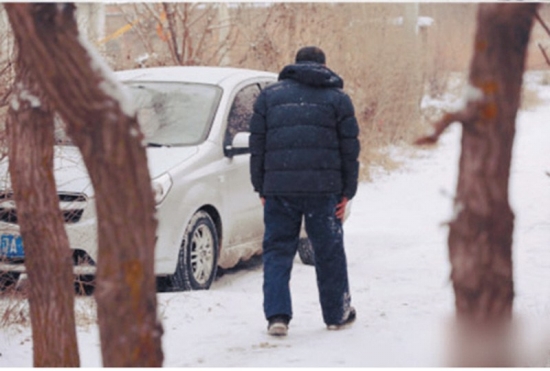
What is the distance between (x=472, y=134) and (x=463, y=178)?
122mm

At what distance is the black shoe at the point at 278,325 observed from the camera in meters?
6.73

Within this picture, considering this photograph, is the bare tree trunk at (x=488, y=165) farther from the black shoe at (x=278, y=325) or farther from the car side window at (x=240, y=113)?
the car side window at (x=240, y=113)

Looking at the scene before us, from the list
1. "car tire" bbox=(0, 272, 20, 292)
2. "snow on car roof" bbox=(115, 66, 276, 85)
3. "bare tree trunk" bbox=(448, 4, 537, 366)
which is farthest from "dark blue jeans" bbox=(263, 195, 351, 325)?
"bare tree trunk" bbox=(448, 4, 537, 366)

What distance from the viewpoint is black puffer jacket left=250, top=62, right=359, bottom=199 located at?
6.63 meters

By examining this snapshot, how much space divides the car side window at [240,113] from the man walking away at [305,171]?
6.04ft

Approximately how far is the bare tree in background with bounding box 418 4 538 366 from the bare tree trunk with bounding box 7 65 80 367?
200 cm

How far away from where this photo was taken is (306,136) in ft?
21.7

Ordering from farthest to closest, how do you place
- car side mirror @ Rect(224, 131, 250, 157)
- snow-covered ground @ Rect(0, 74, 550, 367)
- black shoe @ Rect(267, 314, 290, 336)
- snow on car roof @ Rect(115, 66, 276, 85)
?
snow on car roof @ Rect(115, 66, 276, 85) → car side mirror @ Rect(224, 131, 250, 157) → black shoe @ Rect(267, 314, 290, 336) → snow-covered ground @ Rect(0, 74, 550, 367)

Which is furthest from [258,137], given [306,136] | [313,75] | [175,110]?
[175,110]

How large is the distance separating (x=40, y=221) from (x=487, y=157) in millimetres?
2242

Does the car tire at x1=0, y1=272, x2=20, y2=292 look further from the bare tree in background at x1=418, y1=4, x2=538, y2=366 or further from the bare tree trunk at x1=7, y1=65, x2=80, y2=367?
the bare tree in background at x1=418, y1=4, x2=538, y2=366

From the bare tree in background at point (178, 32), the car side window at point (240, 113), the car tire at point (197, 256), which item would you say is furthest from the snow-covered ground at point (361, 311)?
the bare tree in background at point (178, 32)

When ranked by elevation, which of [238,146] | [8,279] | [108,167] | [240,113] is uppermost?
[108,167]

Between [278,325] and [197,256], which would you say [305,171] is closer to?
[278,325]
